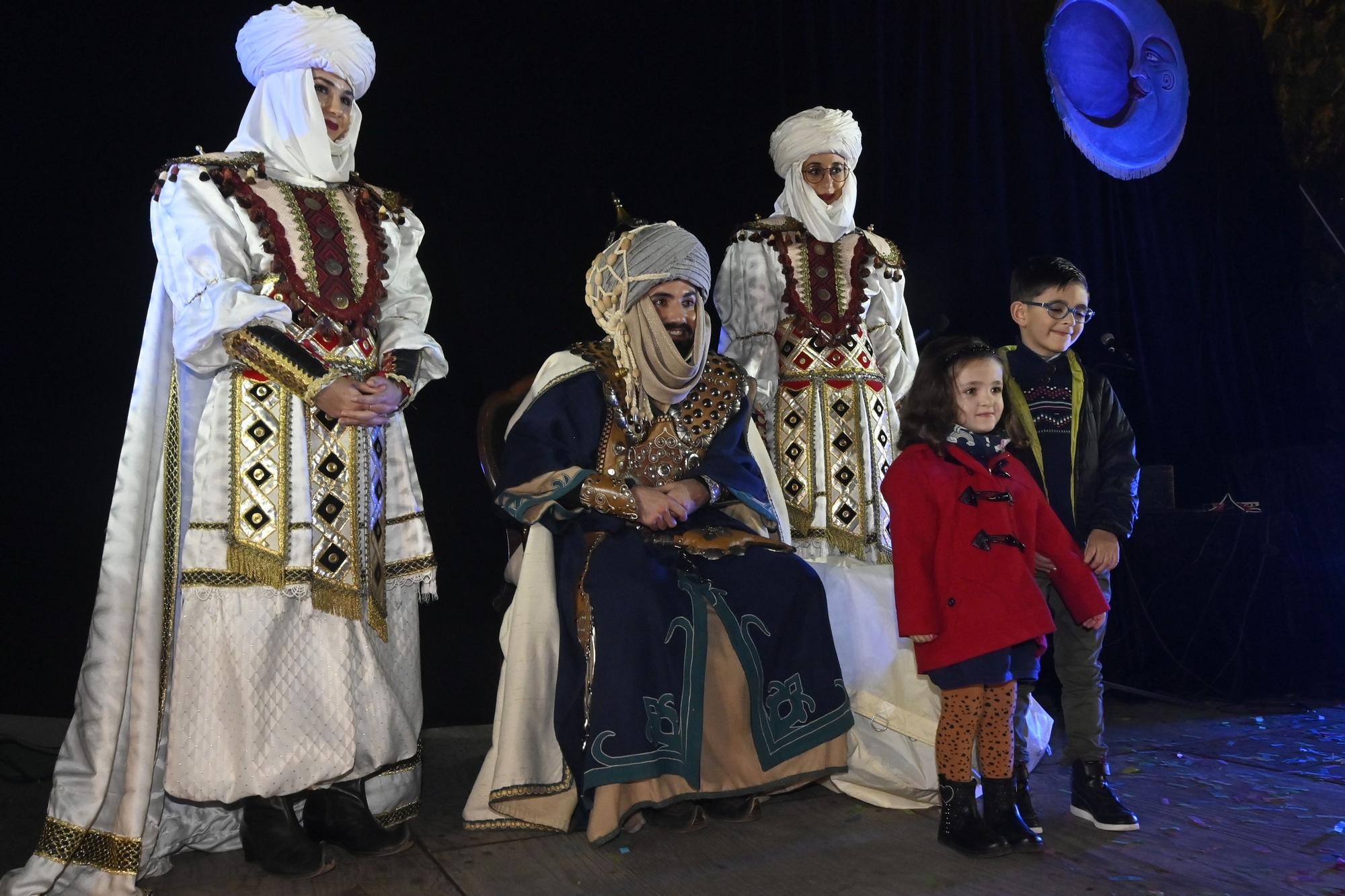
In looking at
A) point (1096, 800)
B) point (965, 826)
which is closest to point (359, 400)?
point (965, 826)

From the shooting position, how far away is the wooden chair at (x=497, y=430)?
2980mm

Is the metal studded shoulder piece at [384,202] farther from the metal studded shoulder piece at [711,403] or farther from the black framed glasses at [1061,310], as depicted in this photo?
the black framed glasses at [1061,310]

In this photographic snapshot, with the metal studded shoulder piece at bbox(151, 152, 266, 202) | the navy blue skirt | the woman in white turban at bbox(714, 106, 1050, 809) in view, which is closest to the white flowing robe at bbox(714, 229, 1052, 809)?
the woman in white turban at bbox(714, 106, 1050, 809)

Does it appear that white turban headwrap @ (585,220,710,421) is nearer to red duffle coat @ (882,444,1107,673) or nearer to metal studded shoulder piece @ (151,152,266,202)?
red duffle coat @ (882,444,1107,673)

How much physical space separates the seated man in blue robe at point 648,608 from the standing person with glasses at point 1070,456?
55cm

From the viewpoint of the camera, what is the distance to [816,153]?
3.51 metres

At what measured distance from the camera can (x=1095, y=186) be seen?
5359mm

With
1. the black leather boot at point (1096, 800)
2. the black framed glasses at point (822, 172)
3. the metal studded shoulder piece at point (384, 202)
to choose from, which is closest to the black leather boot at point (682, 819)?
the black leather boot at point (1096, 800)

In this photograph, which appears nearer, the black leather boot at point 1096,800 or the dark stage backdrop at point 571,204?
the black leather boot at point 1096,800

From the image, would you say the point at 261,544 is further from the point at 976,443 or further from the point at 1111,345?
the point at 1111,345

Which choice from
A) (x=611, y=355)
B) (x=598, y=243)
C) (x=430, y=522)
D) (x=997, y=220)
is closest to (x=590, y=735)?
(x=611, y=355)

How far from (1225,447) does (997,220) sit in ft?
5.96

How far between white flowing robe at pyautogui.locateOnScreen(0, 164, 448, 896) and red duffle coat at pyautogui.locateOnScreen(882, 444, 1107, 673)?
123 cm

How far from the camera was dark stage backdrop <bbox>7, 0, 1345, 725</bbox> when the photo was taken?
3.27 m
